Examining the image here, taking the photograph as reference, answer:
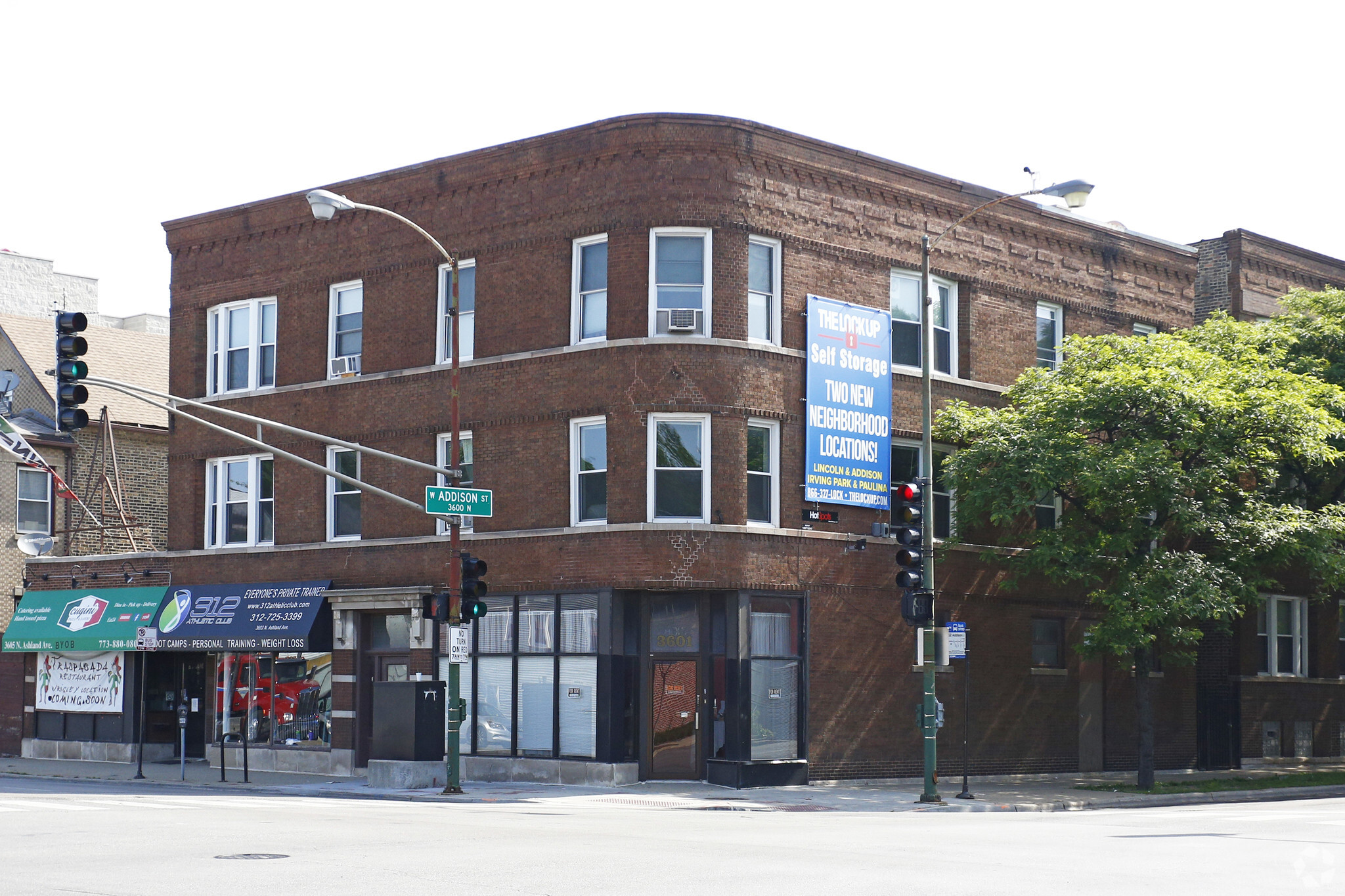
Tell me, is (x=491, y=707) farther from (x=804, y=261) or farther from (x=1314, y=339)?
(x=1314, y=339)

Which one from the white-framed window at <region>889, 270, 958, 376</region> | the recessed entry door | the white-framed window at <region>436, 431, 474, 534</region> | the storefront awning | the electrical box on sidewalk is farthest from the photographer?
the storefront awning

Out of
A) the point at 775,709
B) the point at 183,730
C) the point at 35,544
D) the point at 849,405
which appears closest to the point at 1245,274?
the point at 849,405

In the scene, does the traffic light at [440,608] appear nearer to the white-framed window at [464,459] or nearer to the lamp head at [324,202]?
the white-framed window at [464,459]

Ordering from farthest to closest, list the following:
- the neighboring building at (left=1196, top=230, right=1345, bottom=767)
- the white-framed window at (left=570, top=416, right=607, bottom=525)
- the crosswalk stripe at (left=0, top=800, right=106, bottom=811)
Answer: the neighboring building at (left=1196, top=230, right=1345, bottom=767) → the white-framed window at (left=570, top=416, right=607, bottom=525) → the crosswalk stripe at (left=0, top=800, right=106, bottom=811)

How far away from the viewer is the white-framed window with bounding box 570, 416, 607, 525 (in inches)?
1113

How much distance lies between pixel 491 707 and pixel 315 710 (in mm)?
4791

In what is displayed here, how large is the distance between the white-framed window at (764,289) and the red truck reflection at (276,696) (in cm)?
1120

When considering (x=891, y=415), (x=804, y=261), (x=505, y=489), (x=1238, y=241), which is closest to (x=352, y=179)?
(x=505, y=489)

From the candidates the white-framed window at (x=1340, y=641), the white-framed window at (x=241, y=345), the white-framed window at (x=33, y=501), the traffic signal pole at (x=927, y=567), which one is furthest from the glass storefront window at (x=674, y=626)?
the white-framed window at (x=33, y=501)

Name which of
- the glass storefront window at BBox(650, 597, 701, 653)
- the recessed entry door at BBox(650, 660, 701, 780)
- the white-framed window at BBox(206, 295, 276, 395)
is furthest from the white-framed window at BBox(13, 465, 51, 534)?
the recessed entry door at BBox(650, 660, 701, 780)

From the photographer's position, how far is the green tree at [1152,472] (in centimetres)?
2728

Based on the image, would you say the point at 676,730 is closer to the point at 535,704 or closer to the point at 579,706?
the point at 579,706

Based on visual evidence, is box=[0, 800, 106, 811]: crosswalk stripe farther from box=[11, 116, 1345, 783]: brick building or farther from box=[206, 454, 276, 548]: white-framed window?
box=[206, 454, 276, 548]: white-framed window

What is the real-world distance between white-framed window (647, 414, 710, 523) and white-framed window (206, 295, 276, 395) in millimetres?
10247
